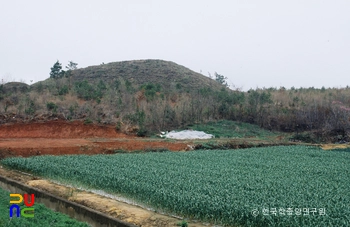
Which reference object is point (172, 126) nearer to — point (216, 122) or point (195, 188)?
point (216, 122)

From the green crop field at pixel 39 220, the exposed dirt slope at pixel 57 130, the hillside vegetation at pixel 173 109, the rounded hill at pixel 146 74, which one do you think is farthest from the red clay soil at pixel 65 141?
the rounded hill at pixel 146 74

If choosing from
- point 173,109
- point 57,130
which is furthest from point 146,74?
Answer: point 57,130

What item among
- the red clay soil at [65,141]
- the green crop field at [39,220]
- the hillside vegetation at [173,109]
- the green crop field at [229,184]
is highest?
the hillside vegetation at [173,109]

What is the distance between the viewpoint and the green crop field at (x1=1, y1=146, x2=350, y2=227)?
20.7 feet

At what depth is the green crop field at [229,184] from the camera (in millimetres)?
6297

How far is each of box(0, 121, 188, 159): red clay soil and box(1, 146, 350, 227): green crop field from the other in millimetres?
3158

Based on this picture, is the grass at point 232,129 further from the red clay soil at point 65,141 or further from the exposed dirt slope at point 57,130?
the exposed dirt slope at point 57,130

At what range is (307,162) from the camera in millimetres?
14031

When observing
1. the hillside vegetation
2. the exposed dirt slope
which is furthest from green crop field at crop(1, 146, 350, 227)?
the hillside vegetation

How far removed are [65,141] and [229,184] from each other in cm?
1346

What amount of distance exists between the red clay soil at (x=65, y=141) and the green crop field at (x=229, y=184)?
10.4 feet

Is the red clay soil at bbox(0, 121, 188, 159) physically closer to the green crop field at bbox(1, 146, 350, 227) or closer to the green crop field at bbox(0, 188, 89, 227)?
the green crop field at bbox(1, 146, 350, 227)

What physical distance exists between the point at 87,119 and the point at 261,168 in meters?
17.3

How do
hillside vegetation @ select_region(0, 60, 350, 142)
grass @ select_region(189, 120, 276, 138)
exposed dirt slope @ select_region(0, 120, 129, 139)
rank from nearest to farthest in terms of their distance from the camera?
exposed dirt slope @ select_region(0, 120, 129, 139) < hillside vegetation @ select_region(0, 60, 350, 142) < grass @ select_region(189, 120, 276, 138)
